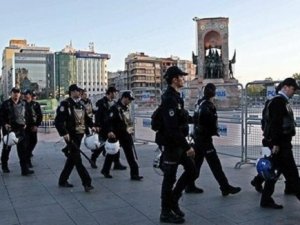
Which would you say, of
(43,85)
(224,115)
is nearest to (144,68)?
(43,85)

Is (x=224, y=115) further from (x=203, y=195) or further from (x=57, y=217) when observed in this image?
(x=57, y=217)

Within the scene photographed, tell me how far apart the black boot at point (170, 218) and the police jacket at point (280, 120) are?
5.06 feet

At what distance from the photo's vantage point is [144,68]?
133 meters

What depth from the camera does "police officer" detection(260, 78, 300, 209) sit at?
5.51m

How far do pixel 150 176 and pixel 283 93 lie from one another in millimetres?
3660

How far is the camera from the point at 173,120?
5090 mm

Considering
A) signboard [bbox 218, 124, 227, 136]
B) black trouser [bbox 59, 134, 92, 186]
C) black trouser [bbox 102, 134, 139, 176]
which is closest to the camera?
black trouser [bbox 59, 134, 92, 186]

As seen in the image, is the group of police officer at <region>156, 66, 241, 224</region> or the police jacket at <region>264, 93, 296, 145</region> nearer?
the group of police officer at <region>156, 66, 241, 224</region>

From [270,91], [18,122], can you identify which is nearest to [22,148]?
[18,122]

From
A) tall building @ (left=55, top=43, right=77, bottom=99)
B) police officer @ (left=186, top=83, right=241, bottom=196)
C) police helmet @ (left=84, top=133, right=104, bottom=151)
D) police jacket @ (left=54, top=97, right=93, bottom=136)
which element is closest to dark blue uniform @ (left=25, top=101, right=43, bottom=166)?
police helmet @ (left=84, top=133, right=104, bottom=151)

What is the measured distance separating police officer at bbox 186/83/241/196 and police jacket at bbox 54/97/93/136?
1.98 metres

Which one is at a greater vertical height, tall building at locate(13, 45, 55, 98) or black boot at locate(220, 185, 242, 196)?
tall building at locate(13, 45, 55, 98)

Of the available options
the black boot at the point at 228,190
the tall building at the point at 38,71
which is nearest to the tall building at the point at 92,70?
the tall building at the point at 38,71

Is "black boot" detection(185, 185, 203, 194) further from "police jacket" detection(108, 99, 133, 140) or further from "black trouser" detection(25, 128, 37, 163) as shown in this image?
"black trouser" detection(25, 128, 37, 163)
